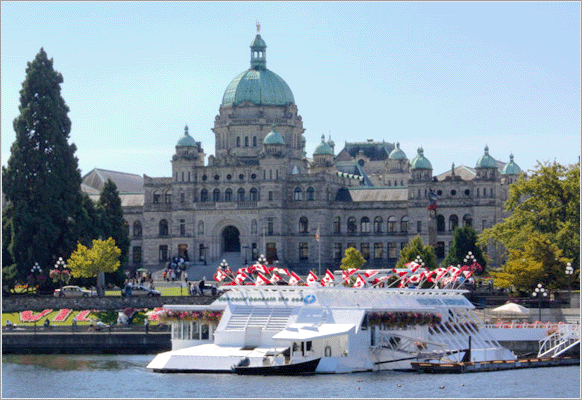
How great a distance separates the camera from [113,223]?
408 ft

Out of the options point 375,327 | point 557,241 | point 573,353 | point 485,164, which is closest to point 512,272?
point 557,241

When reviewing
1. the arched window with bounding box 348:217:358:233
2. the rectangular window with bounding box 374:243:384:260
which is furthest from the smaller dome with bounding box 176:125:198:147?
the rectangular window with bounding box 374:243:384:260

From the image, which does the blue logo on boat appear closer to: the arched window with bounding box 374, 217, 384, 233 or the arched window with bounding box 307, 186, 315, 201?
the arched window with bounding box 307, 186, 315, 201

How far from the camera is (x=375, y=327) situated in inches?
2980

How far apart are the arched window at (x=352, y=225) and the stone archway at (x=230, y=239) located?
12.4 m

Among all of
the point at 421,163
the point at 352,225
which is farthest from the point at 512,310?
the point at 352,225

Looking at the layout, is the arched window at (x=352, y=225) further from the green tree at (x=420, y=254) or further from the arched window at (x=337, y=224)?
the green tree at (x=420, y=254)

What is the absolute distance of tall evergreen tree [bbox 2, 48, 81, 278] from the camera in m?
113

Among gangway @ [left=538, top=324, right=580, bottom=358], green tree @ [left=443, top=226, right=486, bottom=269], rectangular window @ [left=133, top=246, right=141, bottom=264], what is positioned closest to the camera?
gangway @ [left=538, top=324, right=580, bottom=358]

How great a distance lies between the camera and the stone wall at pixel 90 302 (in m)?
110

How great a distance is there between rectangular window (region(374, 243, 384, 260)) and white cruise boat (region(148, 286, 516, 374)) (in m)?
75.4

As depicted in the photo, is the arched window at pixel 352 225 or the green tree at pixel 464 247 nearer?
the green tree at pixel 464 247

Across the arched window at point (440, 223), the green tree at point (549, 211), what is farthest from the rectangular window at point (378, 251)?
the green tree at point (549, 211)

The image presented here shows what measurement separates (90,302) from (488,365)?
142 ft
